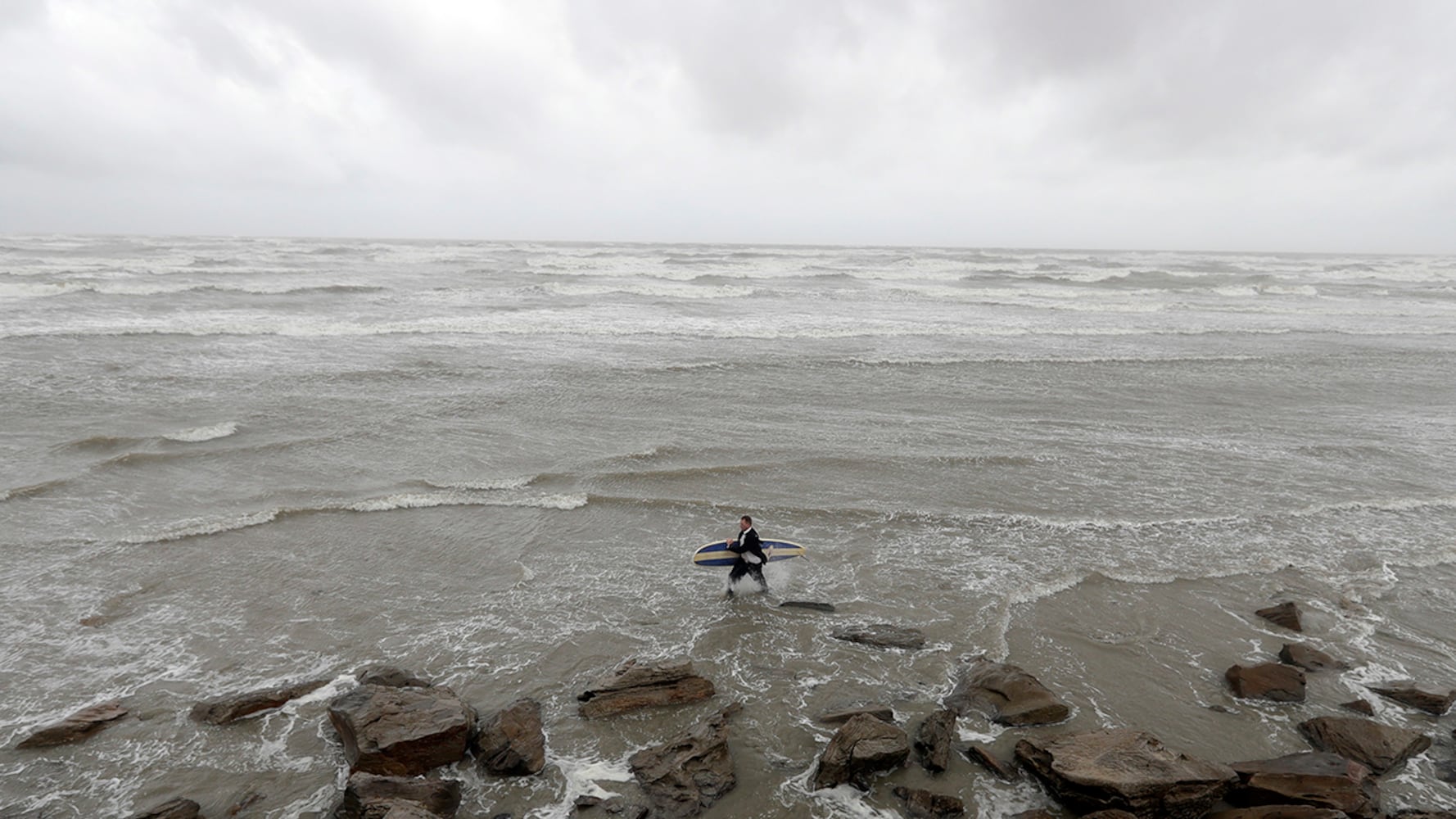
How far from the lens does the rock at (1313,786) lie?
5.82 metres

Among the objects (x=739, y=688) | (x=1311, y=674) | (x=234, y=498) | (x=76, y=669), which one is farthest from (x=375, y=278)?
(x=1311, y=674)

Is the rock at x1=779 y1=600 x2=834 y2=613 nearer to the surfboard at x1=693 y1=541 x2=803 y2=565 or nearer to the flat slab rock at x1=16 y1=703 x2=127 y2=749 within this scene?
the surfboard at x1=693 y1=541 x2=803 y2=565

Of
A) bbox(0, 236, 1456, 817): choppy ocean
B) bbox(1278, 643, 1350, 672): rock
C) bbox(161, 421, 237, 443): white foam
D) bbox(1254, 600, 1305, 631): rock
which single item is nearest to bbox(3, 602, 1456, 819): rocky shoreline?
bbox(0, 236, 1456, 817): choppy ocean

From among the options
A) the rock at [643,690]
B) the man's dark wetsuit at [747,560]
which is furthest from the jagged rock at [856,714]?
the man's dark wetsuit at [747,560]

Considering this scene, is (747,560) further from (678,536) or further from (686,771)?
(686,771)

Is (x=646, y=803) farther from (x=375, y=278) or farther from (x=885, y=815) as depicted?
(x=375, y=278)

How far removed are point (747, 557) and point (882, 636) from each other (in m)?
2.06

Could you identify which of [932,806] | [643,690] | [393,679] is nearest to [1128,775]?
[932,806]

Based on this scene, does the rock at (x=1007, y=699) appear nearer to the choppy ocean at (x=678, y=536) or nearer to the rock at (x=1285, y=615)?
the choppy ocean at (x=678, y=536)

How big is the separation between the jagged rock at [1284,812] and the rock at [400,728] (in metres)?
6.52

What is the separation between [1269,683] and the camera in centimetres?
771

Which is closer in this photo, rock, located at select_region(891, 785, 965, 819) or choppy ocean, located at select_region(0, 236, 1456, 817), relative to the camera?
rock, located at select_region(891, 785, 965, 819)

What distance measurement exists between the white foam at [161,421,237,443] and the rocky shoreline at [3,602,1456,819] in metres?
10.1

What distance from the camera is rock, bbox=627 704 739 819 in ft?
20.2
